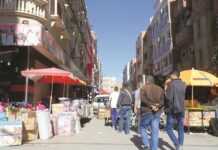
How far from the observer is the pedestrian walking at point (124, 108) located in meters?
17.2

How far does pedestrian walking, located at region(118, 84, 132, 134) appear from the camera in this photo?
1723cm

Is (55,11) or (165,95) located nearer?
(165,95)

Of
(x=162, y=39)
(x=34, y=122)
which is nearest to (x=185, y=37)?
(x=162, y=39)

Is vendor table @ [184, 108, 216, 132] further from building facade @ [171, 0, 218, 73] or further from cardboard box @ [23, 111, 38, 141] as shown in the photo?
building facade @ [171, 0, 218, 73]

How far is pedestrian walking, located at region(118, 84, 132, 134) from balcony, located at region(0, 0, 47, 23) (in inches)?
330

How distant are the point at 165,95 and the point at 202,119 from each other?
6.86 metres

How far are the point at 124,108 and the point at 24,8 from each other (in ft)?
30.1

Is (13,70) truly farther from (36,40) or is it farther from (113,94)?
(113,94)

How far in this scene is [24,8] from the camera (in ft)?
78.2

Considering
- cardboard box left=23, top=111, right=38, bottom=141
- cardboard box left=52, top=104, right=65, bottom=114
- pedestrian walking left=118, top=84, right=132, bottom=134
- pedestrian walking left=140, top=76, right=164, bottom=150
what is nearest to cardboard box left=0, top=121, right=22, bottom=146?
cardboard box left=23, top=111, right=38, bottom=141

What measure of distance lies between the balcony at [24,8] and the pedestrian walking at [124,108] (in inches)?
330

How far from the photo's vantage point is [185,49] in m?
49.4

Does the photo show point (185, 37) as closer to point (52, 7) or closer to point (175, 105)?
point (52, 7)

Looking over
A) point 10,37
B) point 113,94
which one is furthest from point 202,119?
point 10,37
